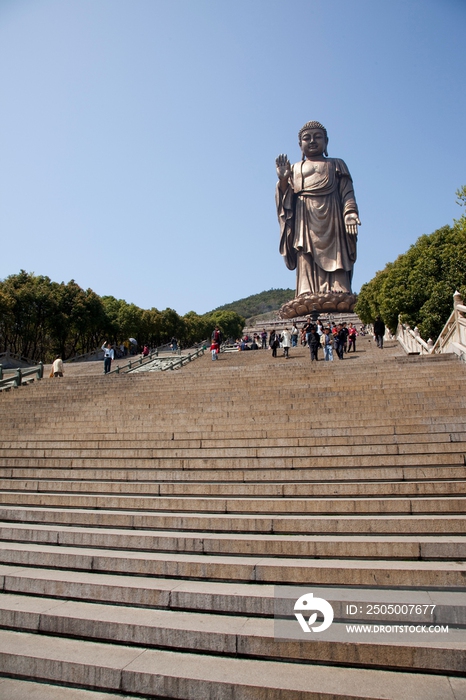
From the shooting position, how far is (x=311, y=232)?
127 ft

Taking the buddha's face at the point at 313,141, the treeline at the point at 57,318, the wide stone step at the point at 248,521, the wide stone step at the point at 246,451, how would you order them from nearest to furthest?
the wide stone step at the point at 248,521 < the wide stone step at the point at 246,451 < the treeline at the point at 57,318 < the buddha's face at the point at 313,141

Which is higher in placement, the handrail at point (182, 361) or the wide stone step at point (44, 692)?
the handrail at point (182, 361)

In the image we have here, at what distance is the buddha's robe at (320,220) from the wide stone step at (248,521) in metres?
33.7

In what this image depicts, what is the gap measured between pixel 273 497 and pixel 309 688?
9.91ft

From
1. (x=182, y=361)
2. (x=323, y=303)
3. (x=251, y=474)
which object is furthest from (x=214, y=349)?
(x=323, y=303)

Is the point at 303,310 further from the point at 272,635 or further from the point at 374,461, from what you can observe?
the point at 272,635

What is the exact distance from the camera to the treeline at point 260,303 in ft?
470

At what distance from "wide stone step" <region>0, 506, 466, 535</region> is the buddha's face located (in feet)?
121

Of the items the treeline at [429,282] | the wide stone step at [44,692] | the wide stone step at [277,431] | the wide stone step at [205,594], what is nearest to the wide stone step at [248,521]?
the wide stone step at [205,594]

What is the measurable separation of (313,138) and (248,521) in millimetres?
37666

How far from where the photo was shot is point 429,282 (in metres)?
22.9

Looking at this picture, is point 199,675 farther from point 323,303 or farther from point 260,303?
point 260,303

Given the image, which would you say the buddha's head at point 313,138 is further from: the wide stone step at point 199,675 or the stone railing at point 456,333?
the wide stone step at point 199,675

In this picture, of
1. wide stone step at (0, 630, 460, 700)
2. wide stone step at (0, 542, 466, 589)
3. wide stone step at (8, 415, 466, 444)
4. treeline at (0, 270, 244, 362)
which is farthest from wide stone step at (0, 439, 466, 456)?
treeline at (0, 270, 244, 362)
